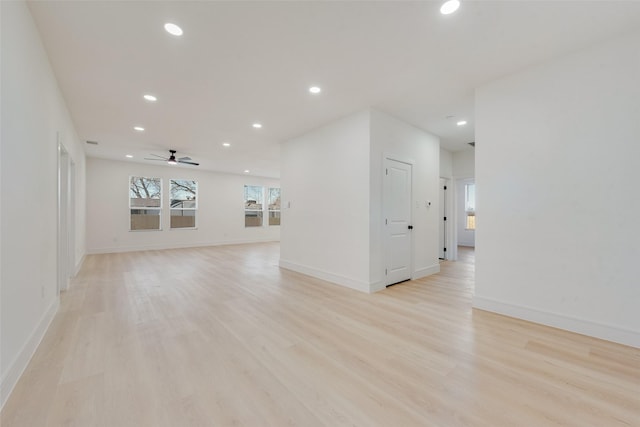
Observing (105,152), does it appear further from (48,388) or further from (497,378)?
(497,378)

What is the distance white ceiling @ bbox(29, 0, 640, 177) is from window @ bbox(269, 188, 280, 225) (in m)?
6.93

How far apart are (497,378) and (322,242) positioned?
3219 millimetres

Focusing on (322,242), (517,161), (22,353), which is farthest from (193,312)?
(517,161)

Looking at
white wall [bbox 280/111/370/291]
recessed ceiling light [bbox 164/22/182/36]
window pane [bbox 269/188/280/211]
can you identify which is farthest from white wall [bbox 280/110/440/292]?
window pane [bbox 269/188/280/211]

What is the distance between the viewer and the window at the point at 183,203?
29.2 feet

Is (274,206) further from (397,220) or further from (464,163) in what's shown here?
(397,220)

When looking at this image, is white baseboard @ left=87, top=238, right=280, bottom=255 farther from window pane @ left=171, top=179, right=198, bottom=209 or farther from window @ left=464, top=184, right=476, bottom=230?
window @ left=464, top=184, right=476, bottom=230

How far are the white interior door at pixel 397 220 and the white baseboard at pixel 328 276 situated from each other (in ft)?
1.63

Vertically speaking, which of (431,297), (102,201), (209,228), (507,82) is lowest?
(431,297)

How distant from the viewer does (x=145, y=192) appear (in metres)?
8.38

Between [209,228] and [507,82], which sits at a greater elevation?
[507,82]

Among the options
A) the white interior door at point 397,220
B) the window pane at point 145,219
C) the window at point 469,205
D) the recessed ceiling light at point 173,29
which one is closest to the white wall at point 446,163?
the white interior door at point 397,220

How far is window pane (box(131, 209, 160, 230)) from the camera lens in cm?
823

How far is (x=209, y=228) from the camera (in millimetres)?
9570
